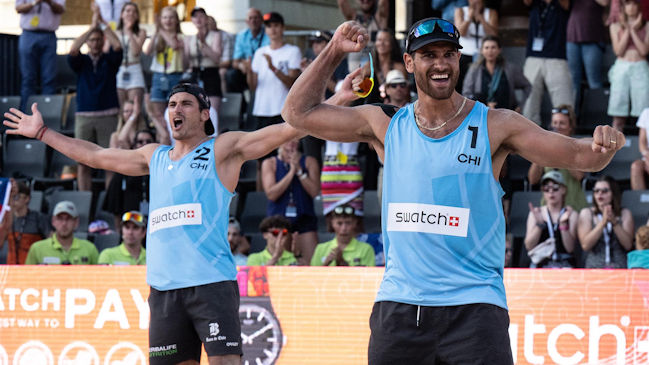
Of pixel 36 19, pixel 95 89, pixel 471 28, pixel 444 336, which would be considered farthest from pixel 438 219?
pixel 36 19

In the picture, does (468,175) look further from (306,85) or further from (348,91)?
(348,91)

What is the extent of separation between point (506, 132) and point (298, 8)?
1393 centimetres

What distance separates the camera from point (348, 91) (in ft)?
18.4

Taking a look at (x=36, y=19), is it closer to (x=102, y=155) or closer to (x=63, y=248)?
(x=63, y=248)

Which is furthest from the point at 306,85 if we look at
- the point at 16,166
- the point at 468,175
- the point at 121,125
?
the point at 16,166

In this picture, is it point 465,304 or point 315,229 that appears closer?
point 465,304

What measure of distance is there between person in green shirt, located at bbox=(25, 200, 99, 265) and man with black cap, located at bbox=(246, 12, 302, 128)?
2.61 metres

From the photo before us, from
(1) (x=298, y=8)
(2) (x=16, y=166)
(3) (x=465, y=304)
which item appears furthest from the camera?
(1) (x=298, y=8)

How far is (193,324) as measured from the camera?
21.5ft

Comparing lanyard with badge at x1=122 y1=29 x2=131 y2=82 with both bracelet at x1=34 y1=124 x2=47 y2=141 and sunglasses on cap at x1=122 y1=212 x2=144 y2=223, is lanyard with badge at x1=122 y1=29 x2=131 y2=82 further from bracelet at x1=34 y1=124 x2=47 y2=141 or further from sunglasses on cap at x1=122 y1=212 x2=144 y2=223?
bracelet at x1=34 y1=124 x2=47 y2=141

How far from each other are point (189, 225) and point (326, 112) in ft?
7.01

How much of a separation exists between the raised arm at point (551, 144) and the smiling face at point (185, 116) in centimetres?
285

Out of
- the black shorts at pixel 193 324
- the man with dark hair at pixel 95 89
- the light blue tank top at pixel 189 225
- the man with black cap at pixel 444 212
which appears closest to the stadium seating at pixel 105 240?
the man with dark hair at pixel 95 89

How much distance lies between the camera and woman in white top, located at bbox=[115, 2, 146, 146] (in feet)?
44.1
